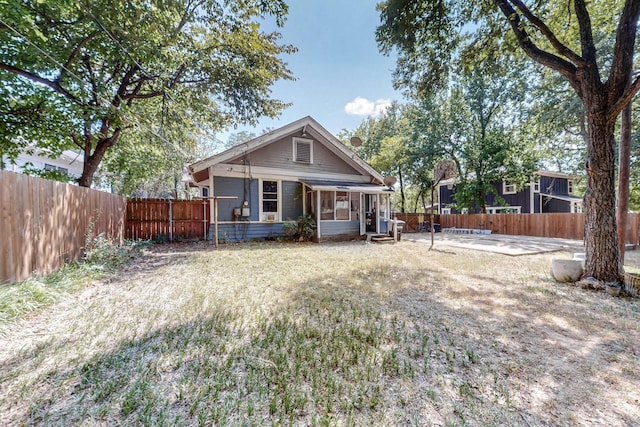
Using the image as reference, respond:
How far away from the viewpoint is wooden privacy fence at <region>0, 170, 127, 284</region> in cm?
348

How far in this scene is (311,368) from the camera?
7.24 ft

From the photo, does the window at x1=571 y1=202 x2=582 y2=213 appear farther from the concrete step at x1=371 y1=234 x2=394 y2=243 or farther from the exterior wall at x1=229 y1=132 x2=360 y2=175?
the exterior wall at x1=229 y1=132 x2=360 y2=175

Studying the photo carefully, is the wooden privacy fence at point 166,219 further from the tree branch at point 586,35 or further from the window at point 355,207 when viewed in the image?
the tree branch at point 586,35

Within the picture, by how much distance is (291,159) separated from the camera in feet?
37.9

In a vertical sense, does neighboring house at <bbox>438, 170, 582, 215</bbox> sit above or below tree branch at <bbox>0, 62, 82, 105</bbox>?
below

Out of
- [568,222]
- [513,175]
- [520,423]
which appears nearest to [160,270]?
[520,423]

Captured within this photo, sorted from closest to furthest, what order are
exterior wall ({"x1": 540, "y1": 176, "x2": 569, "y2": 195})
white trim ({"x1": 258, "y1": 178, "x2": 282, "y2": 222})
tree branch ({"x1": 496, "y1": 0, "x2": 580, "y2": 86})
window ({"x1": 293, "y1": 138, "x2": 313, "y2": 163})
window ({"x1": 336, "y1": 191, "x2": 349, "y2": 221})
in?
tree branch ({"x1": 496, "y1": 0, "x2": 580, "y2": 86}) < white trim ({"x1": 258, "y1": 178, "x2": 282, "y2": 222}) < window ({"x1": 293, "y1": 138, "x2": 313, "y2": 163}) < window ({"x1": 336, "y1": 191, "x2": 349, "y2": 221}) < exterior wall ({"x1": 540, "y1": 176, "x2": 569, "y2": 195})

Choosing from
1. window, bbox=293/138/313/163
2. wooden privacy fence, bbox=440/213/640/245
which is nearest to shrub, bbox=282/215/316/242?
window, bbox=293/138/313/163

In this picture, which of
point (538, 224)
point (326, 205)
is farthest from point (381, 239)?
point (538, 224)

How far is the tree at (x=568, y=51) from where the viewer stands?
4.38 meters

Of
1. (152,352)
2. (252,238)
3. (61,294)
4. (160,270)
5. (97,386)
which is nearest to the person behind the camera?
(97,386)

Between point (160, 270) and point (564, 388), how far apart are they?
6813mm

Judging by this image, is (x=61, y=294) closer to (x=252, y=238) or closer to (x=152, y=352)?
(x=152, y=352)

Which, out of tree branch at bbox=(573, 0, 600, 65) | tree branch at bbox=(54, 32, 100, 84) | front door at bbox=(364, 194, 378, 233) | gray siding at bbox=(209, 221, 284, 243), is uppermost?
tree branch at bbox=(54, 32, 100, 84)
